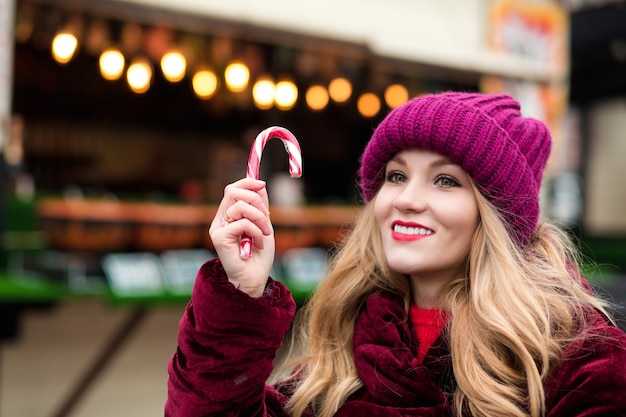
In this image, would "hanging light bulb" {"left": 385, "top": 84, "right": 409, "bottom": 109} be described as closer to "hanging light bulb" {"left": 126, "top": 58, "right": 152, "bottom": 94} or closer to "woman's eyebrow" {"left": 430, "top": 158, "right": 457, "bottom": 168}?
"hanging light bulb" {"left": 126, "top": 58, "right": 152, "bottom": 94}

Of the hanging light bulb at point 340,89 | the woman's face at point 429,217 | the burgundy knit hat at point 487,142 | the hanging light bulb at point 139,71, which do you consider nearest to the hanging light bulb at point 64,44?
the hanging light bulb at point 139,71

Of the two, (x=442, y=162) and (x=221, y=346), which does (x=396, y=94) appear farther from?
(x=221, y=346)

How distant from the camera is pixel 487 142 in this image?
2242mm

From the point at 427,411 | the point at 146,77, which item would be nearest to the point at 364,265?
the point at 427,411

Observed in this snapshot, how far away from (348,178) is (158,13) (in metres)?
9.72

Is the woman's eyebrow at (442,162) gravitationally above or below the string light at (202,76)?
below

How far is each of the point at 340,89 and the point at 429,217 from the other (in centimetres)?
808

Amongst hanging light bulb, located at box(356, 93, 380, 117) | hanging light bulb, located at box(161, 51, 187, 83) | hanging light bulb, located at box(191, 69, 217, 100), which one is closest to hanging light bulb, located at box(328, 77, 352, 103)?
hanging light bulb, located at box(356, 93, 380, 117)

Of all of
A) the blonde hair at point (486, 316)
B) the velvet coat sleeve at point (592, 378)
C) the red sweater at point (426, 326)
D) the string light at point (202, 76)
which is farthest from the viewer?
the string light at point (202, 76)

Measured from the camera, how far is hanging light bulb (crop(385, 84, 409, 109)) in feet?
33.2

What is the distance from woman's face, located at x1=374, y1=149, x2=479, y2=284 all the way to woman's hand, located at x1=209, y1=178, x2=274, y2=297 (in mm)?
423

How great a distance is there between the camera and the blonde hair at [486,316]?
212 centimetres

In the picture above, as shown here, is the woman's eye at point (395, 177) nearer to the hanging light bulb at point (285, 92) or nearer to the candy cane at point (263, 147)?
the candy cane at point (263, 147)

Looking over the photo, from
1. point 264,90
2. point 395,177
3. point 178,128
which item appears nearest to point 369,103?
point 264,90
